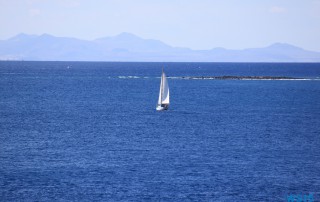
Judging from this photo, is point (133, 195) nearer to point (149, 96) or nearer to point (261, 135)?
point (261, 135)

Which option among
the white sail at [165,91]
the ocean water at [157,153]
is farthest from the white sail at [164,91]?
the ocean water at [157,153]

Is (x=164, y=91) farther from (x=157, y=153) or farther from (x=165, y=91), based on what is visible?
(x=157, y=153)

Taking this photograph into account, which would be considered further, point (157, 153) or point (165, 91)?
point (165, 91)

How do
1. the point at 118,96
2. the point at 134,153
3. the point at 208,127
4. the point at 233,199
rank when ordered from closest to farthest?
1. the point at 233,199
2. the point at 134,153
3. the point at 208,127
4. the point at 118,96

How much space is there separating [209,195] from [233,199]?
6.81ft

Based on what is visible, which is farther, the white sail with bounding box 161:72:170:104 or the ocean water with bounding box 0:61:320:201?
the white sail with bounding box 161:72:170:104

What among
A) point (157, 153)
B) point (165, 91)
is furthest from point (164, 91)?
point (157, 153)

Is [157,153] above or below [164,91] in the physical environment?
below

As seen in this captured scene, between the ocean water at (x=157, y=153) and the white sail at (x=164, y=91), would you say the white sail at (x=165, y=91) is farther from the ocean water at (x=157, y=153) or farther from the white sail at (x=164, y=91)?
the ocean water at (x=157, y=153)

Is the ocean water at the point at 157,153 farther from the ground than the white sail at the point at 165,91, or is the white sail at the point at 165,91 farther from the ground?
the white sail at the point at 165,91

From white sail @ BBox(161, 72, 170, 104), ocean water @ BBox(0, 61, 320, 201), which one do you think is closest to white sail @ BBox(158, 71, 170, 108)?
white sail @ BBox(161, 72, 170, 104)

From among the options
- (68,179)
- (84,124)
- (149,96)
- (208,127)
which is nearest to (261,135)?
(208,127)

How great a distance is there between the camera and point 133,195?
4747 centimetres

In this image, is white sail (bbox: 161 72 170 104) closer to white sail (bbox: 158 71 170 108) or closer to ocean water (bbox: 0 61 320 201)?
white sail (bbox: 158 71 170 108)
